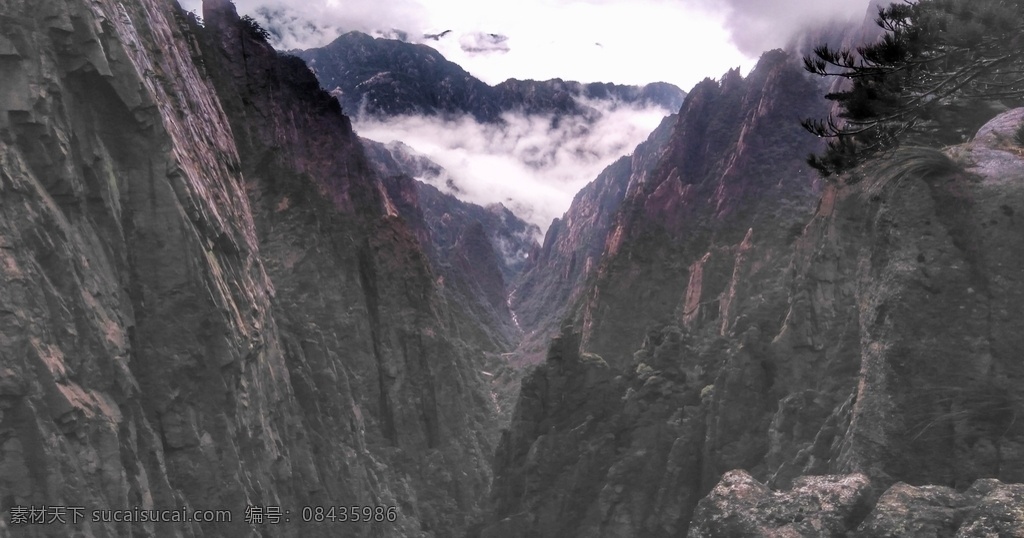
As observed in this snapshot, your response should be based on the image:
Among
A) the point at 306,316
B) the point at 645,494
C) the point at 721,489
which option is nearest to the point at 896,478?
the point at 721,489

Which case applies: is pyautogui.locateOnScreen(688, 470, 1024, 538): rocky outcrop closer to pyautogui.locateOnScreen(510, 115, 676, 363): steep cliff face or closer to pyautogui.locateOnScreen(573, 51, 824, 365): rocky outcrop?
pyautogui.locateOnScreen(573, 51, 824, 365): rocky outcrop

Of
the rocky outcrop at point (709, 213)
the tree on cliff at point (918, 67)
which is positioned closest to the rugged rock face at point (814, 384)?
the rocky outcrop at point (709, 213)

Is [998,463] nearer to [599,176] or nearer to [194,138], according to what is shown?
[194,138]

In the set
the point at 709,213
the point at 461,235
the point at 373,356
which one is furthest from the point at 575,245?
the point at 373,356

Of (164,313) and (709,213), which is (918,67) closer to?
(164,313)

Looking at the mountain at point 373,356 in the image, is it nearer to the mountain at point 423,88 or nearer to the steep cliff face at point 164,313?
the steep cliff face at point 164,313
